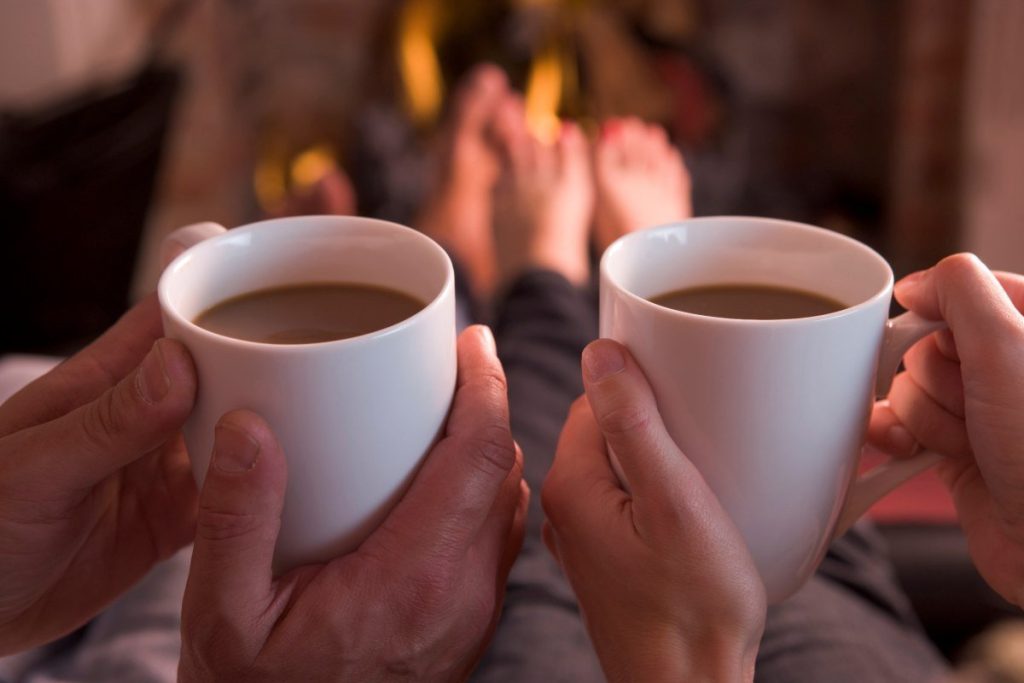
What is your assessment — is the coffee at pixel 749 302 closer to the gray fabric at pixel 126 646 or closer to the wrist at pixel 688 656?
the wrist at pixel 688 656

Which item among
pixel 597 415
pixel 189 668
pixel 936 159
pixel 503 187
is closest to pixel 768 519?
pixel 597 415

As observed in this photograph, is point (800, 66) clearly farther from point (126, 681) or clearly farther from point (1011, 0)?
point (126, 681)

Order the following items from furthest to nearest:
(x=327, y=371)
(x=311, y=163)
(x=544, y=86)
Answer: (x=311, y=163)
(x=544, y=86)
(x=327, y=371)

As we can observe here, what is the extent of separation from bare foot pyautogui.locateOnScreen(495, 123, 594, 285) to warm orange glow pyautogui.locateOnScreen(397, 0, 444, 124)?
0.50 m

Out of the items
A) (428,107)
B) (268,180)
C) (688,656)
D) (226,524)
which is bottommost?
(268,180)

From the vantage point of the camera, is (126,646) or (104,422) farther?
(126,646)

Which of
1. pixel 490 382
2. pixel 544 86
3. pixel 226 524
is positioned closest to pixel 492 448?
pixel 490 382

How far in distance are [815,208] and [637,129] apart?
820 mm

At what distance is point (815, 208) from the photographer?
240 cm

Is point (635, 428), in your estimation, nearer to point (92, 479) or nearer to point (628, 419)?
point (628, 419)

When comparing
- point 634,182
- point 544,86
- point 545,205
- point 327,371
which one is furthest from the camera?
point 544,86

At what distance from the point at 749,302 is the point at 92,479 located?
400mm

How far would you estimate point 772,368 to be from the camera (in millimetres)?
543

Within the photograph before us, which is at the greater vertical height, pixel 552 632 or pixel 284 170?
pixel 552 632
